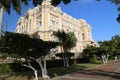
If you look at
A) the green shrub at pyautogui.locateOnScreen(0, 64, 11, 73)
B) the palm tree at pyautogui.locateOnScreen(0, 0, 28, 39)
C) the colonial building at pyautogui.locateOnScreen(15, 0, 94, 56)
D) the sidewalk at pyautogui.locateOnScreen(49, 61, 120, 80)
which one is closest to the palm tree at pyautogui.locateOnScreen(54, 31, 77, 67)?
the colonial building at pyautogui.locateOnScreen(15, 0, 94, 56)

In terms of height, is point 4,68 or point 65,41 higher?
point 65,41

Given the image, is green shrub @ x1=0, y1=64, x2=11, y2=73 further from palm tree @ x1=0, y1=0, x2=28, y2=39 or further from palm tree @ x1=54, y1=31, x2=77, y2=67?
palm tree @ x1=54, y1=31, x2=77, y2=67

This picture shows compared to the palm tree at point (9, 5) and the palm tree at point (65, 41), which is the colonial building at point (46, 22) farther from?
the palm tree at point (9, 5)

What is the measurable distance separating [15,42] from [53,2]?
406 inches

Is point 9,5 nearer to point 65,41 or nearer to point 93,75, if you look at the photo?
point 93,75

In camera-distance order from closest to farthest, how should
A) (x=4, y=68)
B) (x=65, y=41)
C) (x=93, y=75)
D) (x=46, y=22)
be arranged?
(x=93, y=75) < (x=4, y=68) < (x=65, y=41) < (x=46, y=22)

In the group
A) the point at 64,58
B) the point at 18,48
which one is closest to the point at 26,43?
the point at 18,48

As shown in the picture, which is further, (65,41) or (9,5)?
(65,41)

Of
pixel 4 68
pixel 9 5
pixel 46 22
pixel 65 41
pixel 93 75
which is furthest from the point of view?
pixel 46 22

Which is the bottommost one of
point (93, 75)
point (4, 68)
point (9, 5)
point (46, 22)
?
point (93, 75)

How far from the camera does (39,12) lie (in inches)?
2234

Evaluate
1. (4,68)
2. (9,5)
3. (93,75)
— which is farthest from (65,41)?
(93,75)

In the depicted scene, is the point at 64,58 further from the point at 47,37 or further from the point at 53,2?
the point at 53,2

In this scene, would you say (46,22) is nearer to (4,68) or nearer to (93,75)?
(4,68)
